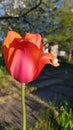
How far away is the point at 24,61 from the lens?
1.36 metres

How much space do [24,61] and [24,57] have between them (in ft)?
0.06

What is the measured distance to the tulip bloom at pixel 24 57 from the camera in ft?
4.34

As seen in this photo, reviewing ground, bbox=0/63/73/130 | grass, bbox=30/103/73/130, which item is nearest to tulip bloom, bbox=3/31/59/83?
grass, bbox=30/103/73/130

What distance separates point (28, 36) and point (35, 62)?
114 mm

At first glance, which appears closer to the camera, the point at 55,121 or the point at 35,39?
the point at 35,39

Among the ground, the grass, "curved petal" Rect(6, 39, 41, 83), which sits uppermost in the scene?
"curved petal" Rect(6, 39, 41, 83)

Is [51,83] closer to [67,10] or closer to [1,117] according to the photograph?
[67,10]

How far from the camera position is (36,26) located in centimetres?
912

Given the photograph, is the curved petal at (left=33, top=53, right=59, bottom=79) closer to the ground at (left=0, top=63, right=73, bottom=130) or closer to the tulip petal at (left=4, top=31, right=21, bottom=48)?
the tulip petal at (left=4, top=31, right=21, bottom=48)

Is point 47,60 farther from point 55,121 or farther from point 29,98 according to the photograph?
point 29,98

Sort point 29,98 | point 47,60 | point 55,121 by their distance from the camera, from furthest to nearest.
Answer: point 29,98
point 55,121
point 47,60

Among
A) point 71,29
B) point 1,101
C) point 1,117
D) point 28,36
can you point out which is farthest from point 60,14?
point 28,36

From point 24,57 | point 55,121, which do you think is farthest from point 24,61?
point 55,121

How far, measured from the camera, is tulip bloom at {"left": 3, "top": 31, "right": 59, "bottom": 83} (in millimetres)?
1324
